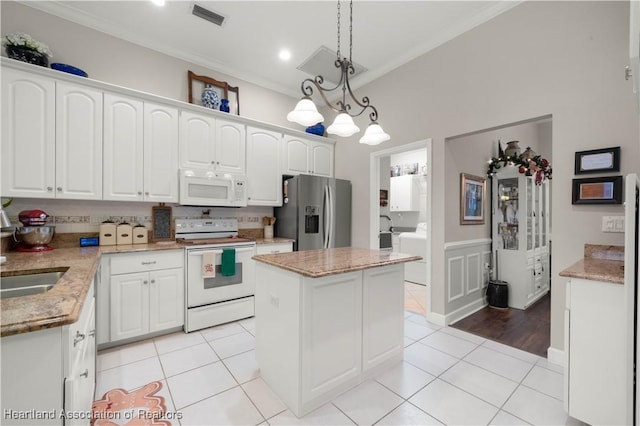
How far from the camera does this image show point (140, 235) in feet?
9.77

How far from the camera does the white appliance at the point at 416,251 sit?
189 inches

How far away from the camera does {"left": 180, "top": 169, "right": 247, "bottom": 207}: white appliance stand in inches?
122

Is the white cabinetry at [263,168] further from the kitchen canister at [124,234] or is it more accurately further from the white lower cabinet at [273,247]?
the kitchen canister at [124,234]

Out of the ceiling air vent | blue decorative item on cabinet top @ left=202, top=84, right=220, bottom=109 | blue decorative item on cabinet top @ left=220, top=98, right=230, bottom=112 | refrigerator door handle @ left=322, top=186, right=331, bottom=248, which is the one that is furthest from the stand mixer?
refrigerator door handle @ left=322, top=186, right=331, bottom=248

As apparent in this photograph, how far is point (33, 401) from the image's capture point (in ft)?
2.84

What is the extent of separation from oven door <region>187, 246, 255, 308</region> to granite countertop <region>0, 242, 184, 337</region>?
0.91 meters

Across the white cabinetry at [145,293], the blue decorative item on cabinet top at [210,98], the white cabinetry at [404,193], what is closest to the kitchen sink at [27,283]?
the white cabinetry at [145,293]

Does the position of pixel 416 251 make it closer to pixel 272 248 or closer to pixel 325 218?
pixel 325 218

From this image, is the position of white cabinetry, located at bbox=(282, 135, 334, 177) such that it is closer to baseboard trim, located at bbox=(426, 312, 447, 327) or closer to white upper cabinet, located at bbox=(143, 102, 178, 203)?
white upper cabinet, located at bbox=(143, 102, 178, 203)

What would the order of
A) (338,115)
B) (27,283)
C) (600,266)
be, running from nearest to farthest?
(27,283) → (600,266) → (338,115)

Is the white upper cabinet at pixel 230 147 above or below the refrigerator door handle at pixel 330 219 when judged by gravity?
above

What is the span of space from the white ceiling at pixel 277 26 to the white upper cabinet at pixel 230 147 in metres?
0.91

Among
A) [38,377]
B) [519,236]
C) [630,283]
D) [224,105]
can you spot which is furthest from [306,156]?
[38,377]

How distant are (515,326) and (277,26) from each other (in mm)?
4214
